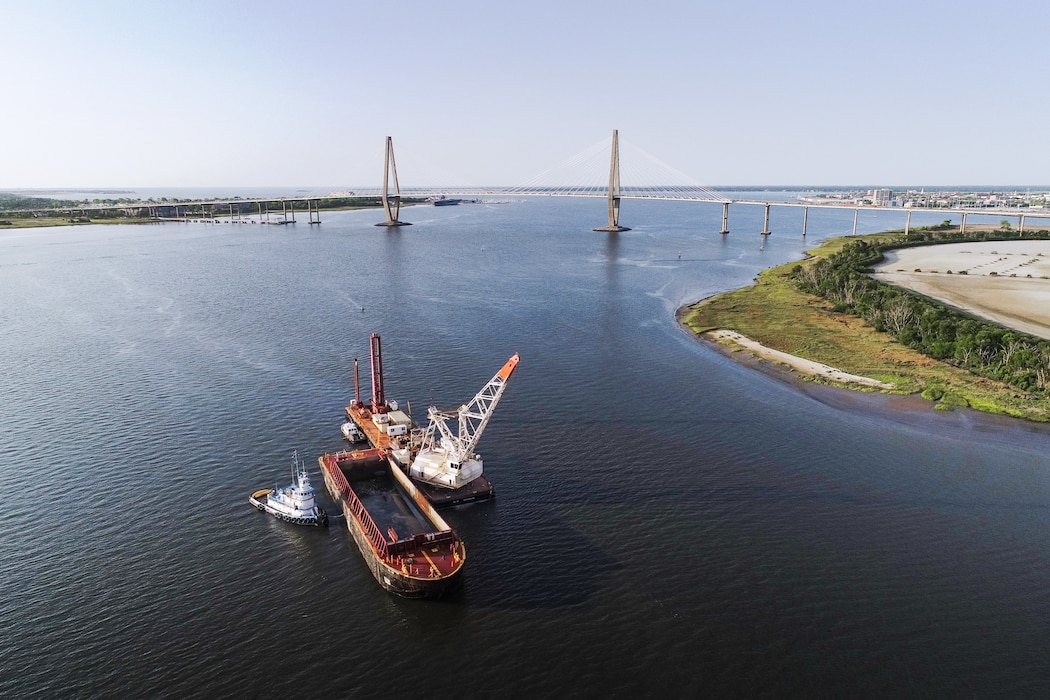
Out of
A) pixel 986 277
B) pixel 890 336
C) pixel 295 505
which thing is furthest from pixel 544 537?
pixel 986 277

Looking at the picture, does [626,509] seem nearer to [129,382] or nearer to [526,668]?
[526,668]

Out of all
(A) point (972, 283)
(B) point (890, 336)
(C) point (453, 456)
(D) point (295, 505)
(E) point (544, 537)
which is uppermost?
(A) point (972, 283)

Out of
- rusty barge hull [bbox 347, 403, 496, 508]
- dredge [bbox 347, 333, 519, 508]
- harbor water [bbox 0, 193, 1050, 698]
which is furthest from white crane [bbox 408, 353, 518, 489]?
harbor water [bbox 0, 193, 1050, 698]

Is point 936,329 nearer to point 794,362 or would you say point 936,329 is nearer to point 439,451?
point 794,362

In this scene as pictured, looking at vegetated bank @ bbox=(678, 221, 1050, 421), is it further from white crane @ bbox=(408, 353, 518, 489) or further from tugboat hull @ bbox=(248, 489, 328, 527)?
tugboat hull @ bbox=(248, 489, 328, 527)

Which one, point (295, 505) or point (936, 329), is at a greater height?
point (936, 329)

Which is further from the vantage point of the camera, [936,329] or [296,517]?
[936,329]

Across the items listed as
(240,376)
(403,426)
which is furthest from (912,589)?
(240,376)
